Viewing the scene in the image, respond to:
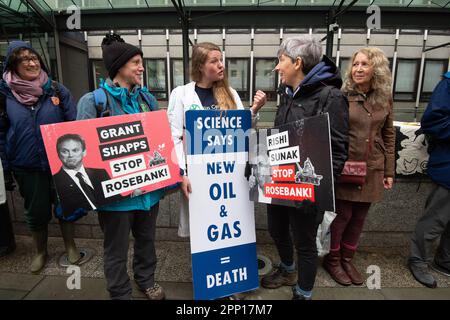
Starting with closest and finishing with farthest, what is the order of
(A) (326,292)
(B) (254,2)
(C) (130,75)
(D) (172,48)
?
(C) (130,75) → (A) (326,292) → (B) (254,2) → (D) (172,48)

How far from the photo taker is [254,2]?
8812mm

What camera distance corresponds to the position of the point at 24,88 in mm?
2330

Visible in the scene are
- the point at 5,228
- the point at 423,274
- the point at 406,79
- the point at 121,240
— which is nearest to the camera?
the point at 121,240

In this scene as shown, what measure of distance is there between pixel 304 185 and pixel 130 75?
1.43 m

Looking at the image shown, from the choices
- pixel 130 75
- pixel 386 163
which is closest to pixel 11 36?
pixel 130 75

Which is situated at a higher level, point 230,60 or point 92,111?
point 230,60

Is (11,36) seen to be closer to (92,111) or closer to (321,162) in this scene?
(92,111)

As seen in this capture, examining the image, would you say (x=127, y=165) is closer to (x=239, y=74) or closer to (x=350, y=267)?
(x=350, y=267)

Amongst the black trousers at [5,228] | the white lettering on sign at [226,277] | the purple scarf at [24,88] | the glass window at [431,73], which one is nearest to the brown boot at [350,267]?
the white lettering on sign at [226,277]

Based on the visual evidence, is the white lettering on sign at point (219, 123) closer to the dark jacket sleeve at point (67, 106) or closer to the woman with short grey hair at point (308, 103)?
the woman with short grey hair at point (308, 103)

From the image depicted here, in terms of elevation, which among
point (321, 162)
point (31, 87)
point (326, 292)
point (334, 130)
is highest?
point (31, 87)

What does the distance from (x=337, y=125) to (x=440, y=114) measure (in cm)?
128

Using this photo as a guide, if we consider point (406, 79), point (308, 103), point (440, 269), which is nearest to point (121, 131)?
point (308, 103)

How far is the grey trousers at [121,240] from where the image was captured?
1.94 m
